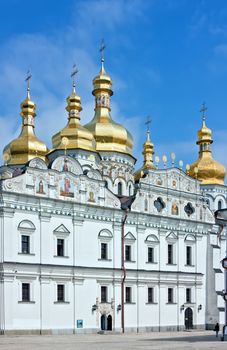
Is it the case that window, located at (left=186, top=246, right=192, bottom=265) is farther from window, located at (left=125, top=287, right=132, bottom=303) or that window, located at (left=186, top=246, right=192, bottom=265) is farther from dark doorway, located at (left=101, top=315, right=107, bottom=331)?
dark doorway, located at (left=101, top=315, right=107, bottom=331)

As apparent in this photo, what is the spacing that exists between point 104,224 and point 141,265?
443 cm

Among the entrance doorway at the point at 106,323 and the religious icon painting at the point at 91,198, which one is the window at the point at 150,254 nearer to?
the entrance doorway at the point at 106,323

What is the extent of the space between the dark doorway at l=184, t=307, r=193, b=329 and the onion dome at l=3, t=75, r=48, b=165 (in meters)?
16.0

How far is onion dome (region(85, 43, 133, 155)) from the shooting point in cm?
5494

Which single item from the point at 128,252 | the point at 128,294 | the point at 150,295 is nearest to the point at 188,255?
the point at 150,295

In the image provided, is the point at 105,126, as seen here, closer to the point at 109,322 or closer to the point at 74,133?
the point at 74,133

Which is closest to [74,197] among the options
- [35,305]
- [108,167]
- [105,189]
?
[105,189]

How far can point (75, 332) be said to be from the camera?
42.6m

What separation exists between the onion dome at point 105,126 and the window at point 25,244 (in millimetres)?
15219

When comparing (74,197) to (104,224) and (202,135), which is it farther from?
(202,135)

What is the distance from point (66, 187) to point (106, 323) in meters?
9.67

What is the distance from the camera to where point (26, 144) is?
51.8 metres

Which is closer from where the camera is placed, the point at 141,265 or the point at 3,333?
the point at 3,333

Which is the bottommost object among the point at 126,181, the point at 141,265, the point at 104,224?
the point at 141,265
